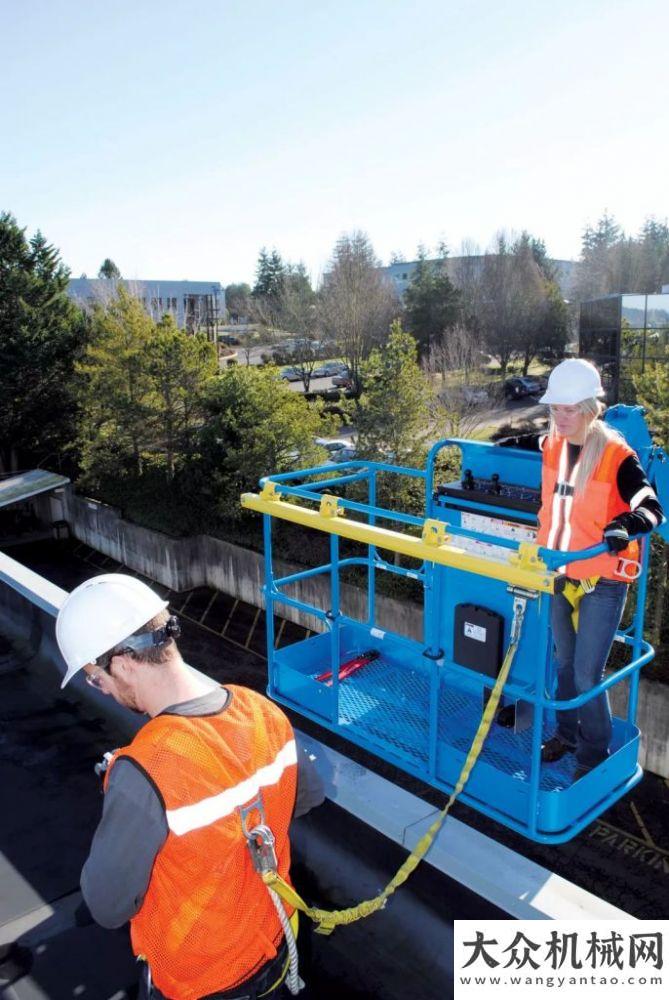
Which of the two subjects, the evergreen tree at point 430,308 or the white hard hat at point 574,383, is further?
the evergreen tree at point 430,308

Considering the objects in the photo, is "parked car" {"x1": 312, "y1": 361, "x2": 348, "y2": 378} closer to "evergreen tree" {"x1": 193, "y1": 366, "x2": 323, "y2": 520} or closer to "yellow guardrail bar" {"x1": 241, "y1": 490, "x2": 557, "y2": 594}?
"evergreen tree" {"x1": 193, "y1": 366, "x2": 323, "y2": 520}

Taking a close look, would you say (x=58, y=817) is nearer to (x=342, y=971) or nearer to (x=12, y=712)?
(x=12, y=712)

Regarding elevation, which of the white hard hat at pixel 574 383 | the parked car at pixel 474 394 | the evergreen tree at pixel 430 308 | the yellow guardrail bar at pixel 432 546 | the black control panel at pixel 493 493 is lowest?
the parked car at pixel 474 394

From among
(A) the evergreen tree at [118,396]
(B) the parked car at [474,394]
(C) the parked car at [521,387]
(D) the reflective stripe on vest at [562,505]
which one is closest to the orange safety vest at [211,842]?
(D) the reflective stripe on vest at [562,505]

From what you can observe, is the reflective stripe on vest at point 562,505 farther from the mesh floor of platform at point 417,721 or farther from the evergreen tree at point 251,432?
the evergreen tree at point 251,432

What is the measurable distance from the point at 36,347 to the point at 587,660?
25.8 m

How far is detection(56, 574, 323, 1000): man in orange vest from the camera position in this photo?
2.01 metres

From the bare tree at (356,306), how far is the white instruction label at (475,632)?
3307 centimetres

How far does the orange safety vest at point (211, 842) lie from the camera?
6.65ft

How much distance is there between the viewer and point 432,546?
4.02 meters

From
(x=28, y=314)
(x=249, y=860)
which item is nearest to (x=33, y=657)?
(x=249, y=860)

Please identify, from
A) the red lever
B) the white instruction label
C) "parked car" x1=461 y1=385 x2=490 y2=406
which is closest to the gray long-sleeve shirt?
the white instruction label

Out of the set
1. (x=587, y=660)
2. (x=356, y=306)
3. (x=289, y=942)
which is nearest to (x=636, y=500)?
(x=587, y=660)

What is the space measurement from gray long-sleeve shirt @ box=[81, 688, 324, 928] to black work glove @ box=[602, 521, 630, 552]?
259 cm
